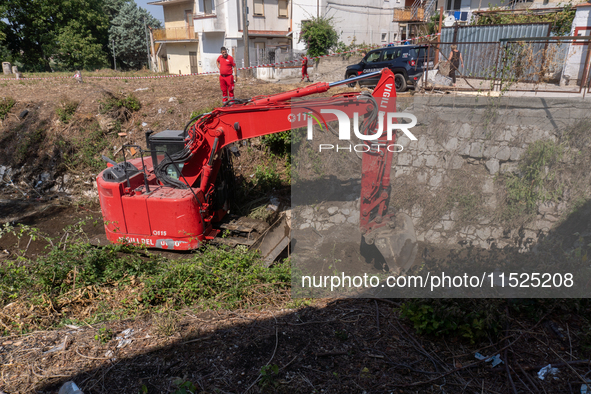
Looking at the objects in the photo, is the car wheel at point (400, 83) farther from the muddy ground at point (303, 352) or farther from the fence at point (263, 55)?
the fence at point (263, 55)

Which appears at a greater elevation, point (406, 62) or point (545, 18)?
point (545, 18)

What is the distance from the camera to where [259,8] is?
25.1 metres

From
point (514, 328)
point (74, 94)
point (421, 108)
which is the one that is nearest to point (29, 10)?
point (74, 94)

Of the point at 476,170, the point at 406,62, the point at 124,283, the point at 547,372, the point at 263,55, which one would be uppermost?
the point at 263,55

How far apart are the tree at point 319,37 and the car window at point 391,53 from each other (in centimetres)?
945

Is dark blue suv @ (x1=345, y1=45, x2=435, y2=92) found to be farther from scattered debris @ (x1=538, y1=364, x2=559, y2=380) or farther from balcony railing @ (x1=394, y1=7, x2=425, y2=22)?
balcony railing @ (x1=394, y1=7, x2=425, y2=22)

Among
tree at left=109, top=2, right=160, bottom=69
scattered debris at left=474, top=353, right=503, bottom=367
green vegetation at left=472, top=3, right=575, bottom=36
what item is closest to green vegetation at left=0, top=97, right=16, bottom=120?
scattered debris at left=474, top=353, right=503, bottom=367

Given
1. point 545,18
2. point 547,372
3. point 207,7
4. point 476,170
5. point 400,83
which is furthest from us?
point 207,7

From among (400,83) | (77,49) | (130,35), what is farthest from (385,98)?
(130,35)

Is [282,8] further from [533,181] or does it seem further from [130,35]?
[533,181]

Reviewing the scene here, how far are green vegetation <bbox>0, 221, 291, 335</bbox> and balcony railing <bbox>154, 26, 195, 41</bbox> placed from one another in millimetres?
25731

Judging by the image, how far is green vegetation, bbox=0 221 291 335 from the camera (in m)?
5.03

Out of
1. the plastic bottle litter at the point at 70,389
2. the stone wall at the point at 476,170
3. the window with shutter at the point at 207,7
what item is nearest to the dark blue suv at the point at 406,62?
the stone wall at the point at 476,170

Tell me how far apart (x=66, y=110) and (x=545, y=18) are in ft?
53.1
